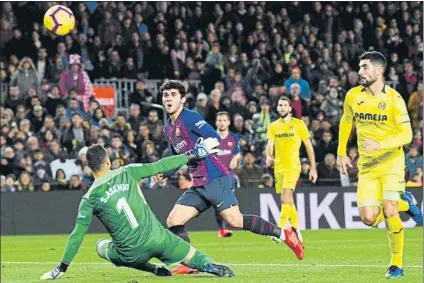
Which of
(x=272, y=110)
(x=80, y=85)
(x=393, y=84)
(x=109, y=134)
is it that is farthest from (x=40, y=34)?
(x=393, y=84)

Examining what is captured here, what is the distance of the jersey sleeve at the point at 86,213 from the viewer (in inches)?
412

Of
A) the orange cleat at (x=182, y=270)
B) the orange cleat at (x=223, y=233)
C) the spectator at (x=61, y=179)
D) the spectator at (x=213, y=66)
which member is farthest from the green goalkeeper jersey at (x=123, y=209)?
the spectator at (x=213, y=66)

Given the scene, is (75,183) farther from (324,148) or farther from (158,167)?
(158,167)

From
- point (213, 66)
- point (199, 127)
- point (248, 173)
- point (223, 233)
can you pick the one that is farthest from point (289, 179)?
point (213, 66)

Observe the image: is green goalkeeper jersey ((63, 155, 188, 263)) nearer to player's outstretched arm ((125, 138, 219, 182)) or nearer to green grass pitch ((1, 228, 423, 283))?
player's outstretched arm ((125, 138, 219, 182))

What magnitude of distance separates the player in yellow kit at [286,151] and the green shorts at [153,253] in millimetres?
7351

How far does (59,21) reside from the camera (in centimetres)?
1855

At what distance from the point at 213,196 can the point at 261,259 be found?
242 cm

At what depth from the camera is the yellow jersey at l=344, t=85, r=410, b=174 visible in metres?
11.5

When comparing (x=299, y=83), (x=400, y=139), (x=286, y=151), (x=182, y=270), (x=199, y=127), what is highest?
(x=299, y=83)

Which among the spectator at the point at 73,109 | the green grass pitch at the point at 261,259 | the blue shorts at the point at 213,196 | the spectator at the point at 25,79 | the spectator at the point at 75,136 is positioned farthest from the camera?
the spectator at the point at 25,79

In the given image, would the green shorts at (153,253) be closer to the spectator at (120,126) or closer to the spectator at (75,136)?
the spectator at (75,136)

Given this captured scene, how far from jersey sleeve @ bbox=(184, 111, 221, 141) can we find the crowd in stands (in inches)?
391

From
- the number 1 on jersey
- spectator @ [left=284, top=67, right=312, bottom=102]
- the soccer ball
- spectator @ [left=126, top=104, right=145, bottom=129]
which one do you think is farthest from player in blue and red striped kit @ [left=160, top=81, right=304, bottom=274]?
spectator @ [left=284, top=67, right=312, bottom=102]
